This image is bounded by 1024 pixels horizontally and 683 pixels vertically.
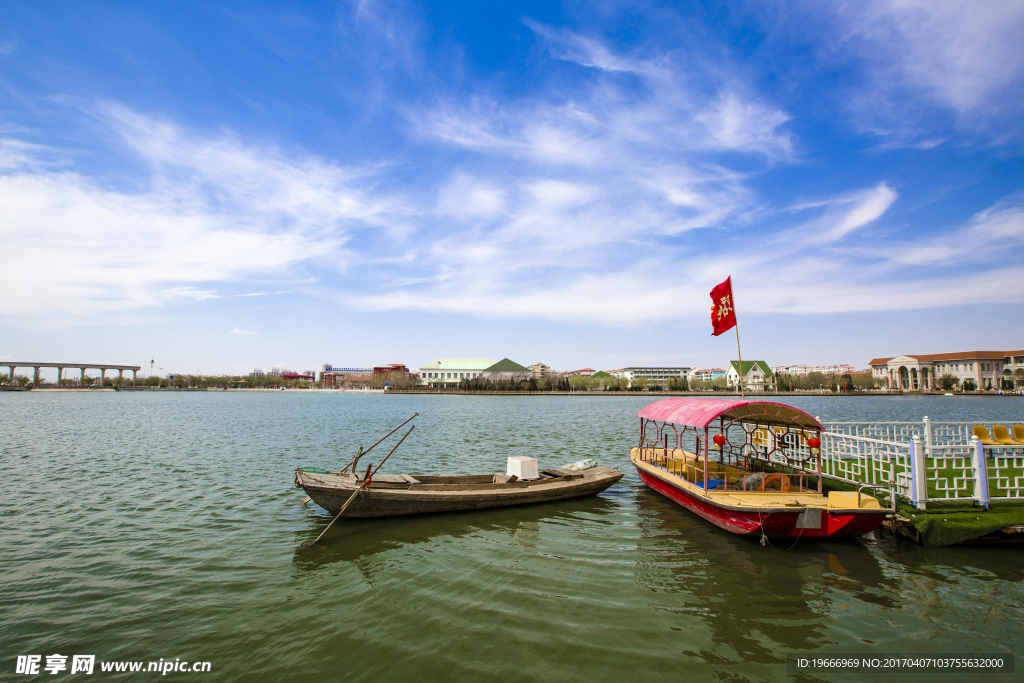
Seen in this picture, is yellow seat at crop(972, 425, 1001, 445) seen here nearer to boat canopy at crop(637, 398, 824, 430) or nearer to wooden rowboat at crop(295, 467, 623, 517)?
boat canopy at crop(637, 398, 824, 430)

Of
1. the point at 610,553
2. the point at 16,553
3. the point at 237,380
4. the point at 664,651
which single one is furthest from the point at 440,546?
the point at 237,380

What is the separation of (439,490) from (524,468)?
10.5 ft

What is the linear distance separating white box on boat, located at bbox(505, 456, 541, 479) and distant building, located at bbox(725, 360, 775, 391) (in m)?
151

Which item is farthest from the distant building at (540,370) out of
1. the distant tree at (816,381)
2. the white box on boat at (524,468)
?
the white box on boat at (524,468)

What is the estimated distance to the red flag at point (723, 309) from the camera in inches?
531

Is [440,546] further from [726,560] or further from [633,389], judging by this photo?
[633,389]

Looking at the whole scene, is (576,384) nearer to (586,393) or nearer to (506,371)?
(586,393)

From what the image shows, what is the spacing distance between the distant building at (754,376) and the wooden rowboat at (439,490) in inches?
5925

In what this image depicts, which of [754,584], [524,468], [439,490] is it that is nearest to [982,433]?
[754,584]

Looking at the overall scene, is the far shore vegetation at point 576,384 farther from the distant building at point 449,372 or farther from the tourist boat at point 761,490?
the tourist boat at point 761,490

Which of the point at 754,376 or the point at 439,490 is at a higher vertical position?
the point at 754,376

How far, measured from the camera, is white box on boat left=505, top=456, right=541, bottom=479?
14.7 metres

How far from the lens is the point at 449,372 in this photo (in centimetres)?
17338

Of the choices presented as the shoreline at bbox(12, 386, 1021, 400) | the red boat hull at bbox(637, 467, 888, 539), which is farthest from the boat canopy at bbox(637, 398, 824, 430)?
the shoreline at bbox(12, 386, 1021, 400)
